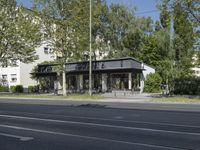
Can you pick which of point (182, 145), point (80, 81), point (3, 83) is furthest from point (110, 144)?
point (3, 83)

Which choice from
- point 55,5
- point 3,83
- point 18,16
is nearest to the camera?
point 55,5

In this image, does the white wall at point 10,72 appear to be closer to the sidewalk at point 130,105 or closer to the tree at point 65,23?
the tree at point 65,23

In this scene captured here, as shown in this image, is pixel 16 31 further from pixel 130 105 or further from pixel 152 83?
pixel 130 105

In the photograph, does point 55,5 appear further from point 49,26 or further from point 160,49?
point 160,49

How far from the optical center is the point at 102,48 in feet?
181

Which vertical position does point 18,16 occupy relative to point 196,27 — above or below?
above

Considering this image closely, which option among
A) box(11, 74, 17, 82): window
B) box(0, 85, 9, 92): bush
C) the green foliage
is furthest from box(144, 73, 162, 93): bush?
box(0, 85, 9, 92): bush

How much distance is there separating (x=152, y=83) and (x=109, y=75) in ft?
18.8

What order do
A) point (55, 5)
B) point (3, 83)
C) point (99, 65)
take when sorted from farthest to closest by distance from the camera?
point (3, 83), point (99, 65), point (55, 5)

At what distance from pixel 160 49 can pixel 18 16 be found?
21.4 meters

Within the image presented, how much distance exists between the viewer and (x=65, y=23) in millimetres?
36812

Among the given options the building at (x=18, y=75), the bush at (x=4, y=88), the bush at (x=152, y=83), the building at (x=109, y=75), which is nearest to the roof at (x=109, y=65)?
the building at (x=109, y=75)

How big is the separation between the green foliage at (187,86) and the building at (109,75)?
6.04 m

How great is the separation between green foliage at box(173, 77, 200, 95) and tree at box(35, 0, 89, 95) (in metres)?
11.0
